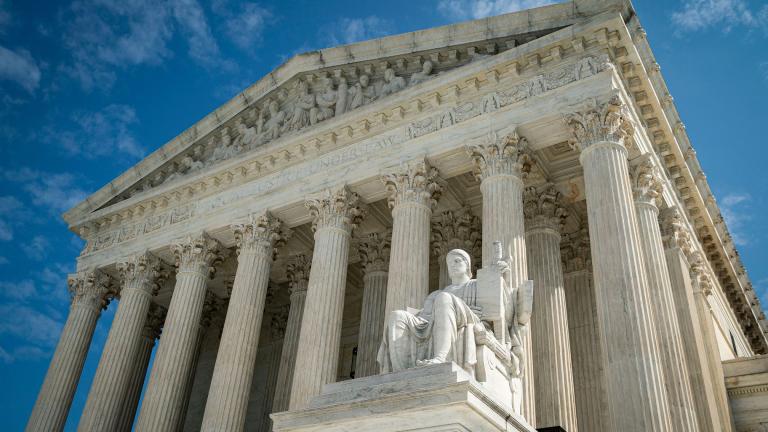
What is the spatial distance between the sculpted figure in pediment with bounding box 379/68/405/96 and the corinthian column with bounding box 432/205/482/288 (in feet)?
14.5

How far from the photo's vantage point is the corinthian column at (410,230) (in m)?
18.0

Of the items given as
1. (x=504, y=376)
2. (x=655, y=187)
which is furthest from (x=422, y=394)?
(x=655, y=187)

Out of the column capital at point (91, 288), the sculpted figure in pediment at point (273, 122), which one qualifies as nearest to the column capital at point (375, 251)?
the sculpted figure in pediment at point (273, 122)

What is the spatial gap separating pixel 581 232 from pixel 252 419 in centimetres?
1463

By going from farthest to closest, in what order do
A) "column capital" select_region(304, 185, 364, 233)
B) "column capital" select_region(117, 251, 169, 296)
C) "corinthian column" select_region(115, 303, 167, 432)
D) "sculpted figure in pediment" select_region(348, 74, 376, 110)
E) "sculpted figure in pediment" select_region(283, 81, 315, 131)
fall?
"corinthian column" select_region(115, 303, 167, 432) → "column capital" select_region(117, 251, 169, 296) → "sculpted figure in pediment" select_region(283, 81, 315, 131) → "sculpted figure in pediment" select_region(348, 74, 376, 110) → "column capital" select_region(304, 185, 364, 233)

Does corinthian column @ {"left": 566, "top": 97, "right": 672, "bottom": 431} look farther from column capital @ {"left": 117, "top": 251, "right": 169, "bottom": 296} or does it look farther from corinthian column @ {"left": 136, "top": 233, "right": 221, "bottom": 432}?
column capital @ {"left": 117, "top": 251, "right": 169, "bottom": 296}

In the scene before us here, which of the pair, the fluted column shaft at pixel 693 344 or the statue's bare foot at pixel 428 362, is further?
the fluted column shaft at pixel 693 344

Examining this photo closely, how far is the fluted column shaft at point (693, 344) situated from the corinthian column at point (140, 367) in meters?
18.9

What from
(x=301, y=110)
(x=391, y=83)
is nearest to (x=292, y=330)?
(x=301, y=110)

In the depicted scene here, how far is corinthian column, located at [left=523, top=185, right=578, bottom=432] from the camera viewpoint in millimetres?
16891

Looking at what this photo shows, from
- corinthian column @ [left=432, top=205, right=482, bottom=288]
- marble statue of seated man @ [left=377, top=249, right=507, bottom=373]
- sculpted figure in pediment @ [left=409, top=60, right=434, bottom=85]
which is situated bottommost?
marble statue of seated man @ [left=377, top=249, right=507, bottom=373]

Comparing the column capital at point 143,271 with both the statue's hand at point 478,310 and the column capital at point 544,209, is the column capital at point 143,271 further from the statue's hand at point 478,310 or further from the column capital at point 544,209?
the statue's hand at point 478,310

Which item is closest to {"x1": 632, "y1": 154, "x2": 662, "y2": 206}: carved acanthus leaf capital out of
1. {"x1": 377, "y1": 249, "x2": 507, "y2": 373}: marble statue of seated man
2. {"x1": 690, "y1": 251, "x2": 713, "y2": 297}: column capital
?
{"x1": 690, "y1": 251, "x2": 713, "y2": 297}: column capital

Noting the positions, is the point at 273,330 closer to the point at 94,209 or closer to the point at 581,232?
the point at 94,209
